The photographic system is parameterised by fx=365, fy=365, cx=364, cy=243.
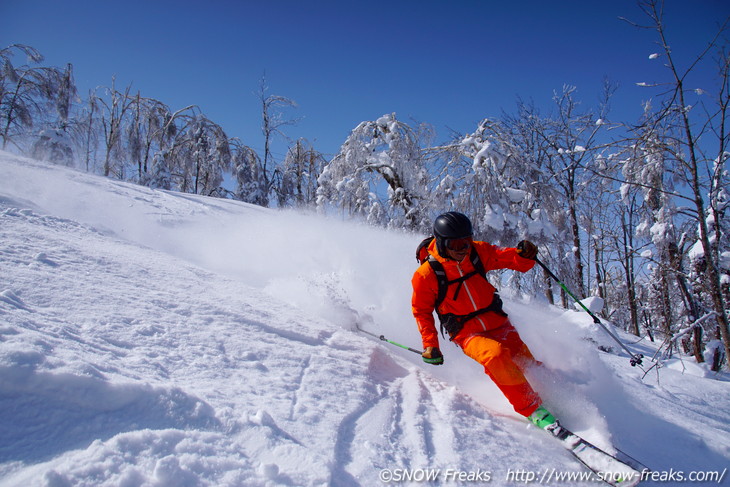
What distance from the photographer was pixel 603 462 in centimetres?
242

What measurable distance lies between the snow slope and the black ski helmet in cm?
133

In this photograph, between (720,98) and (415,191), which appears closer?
(720,98)

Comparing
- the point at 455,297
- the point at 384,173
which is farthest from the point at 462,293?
the point at 384,173

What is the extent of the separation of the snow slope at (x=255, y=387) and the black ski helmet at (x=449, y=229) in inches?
52.6

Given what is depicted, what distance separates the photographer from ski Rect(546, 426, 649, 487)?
2.31 m

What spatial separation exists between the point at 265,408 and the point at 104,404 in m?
0.89

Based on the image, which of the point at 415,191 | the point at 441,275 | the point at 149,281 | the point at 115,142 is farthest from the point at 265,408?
the point at 115,142

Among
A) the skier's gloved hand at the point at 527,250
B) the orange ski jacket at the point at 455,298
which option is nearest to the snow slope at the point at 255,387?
the orange ski jacket at the point at 455,298

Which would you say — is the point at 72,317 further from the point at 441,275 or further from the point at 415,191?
the point at 415,191

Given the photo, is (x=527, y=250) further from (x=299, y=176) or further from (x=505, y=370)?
(x=299, y=176)

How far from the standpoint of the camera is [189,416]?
2.07 metres

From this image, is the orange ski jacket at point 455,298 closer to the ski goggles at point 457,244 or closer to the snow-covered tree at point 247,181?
the ski goggles at point 457,244

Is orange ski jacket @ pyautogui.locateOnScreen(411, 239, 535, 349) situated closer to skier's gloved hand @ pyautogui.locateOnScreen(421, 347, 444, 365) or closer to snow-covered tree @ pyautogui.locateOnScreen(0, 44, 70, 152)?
skier's gloved hand @ pyautogui.locateOnScreen(421, 347, 444, 365)

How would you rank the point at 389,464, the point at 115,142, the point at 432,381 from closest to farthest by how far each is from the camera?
1. the point at 389,464
2. the point at 432,381
3. the point at 115,142
